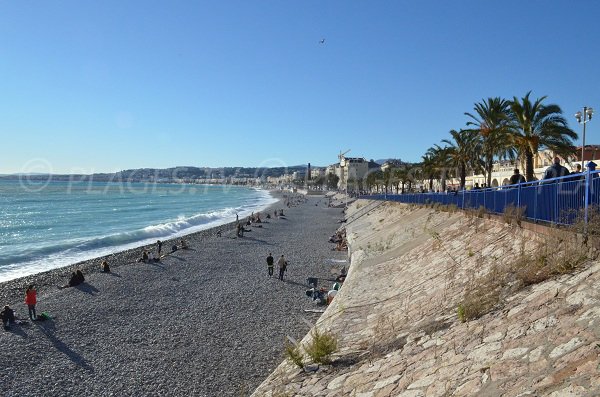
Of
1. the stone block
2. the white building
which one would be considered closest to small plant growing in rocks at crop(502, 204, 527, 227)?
the stone block

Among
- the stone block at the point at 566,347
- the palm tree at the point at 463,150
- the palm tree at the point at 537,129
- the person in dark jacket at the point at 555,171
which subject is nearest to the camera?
the stone block at the point at 566,347

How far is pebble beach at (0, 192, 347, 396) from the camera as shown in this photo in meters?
11.2

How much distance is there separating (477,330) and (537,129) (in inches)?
608

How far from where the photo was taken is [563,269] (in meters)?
6.15

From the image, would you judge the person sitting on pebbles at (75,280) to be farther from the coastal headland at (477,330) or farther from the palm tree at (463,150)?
the palm tree at (463,150)

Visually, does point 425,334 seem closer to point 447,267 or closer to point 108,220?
point 447,267

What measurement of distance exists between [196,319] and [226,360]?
4250mm

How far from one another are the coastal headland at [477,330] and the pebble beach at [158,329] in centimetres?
345

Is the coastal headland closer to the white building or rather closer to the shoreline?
the shoreline

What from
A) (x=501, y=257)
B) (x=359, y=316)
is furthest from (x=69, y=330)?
(x=501, y=257)

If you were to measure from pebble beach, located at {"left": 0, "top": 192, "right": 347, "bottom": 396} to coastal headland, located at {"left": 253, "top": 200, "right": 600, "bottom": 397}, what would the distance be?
3.45 metres

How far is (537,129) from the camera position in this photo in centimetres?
1848

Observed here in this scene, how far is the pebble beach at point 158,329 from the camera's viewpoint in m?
11.2

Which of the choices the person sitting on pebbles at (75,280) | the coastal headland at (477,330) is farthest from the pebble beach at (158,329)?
the coastal headland at (477,330)
